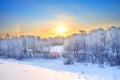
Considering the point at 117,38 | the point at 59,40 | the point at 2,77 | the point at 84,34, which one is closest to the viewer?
the point at 2,77

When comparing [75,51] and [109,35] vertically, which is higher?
[109,35]

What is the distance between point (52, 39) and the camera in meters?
168

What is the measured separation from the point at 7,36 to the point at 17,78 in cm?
13623

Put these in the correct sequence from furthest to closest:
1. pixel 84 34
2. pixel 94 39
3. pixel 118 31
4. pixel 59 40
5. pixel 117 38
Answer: pixel 59 40 → pixel 84 34 → pixel 94 39 → pixel 118 31 → pixel 117 38

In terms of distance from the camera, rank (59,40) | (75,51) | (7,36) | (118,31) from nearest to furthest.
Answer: (75,51) < (118,31) < (7,36) < (59,40)

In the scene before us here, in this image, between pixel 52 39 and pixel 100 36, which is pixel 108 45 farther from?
pixel 52 39

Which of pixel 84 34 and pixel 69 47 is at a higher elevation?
pixel 84 34

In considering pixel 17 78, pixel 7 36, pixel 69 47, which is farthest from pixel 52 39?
pixel 17 78

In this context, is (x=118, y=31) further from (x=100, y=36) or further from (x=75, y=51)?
(x=75, y=51)

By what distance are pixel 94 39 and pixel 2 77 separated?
8562cm

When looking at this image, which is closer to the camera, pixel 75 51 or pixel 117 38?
pixel 75 51

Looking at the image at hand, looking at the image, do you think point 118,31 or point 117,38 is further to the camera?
point 118,31

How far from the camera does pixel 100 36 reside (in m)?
86.2

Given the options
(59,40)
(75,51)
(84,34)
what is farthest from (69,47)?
(59,40)
